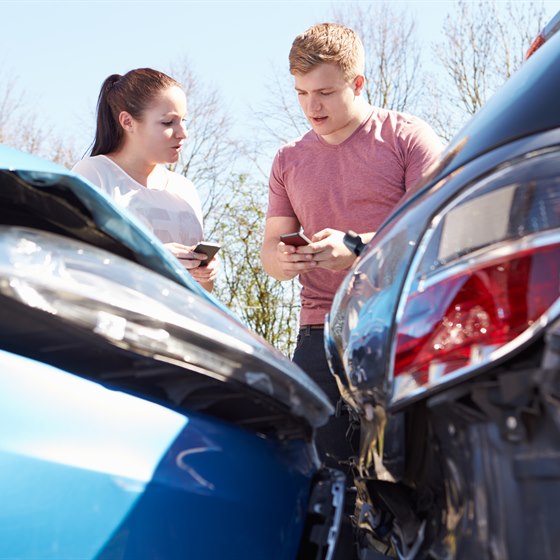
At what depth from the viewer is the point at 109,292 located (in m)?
1.15

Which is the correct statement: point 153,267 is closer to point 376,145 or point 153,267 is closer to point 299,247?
point 299,247

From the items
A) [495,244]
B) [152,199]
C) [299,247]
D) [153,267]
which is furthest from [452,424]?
[152,199]

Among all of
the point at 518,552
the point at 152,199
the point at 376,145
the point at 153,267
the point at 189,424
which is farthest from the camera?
the point at 152,199

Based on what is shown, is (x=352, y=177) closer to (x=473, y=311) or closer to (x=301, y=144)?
(x=301, y=144)

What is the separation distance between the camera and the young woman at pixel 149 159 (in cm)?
325

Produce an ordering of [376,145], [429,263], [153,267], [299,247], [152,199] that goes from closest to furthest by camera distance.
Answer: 1. [429,263]
2. [153,267]
3. [299,247]
4. [376,145]
5. [152,199]

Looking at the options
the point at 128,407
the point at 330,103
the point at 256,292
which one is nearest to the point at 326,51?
the point at 330,103

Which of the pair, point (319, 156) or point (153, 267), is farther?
point (319, 156)

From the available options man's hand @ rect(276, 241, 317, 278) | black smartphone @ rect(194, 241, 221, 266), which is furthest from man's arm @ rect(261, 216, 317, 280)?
black smartphone @ rect(194, 241, 221, 266)

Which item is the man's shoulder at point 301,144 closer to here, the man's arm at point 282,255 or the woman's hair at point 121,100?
the man's arm at point 282,255

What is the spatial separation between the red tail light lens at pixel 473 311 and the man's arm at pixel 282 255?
5.47 feet

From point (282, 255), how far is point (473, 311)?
1.78 meters

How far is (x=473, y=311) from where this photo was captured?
1.03m

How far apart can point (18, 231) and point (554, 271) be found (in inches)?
27.0
